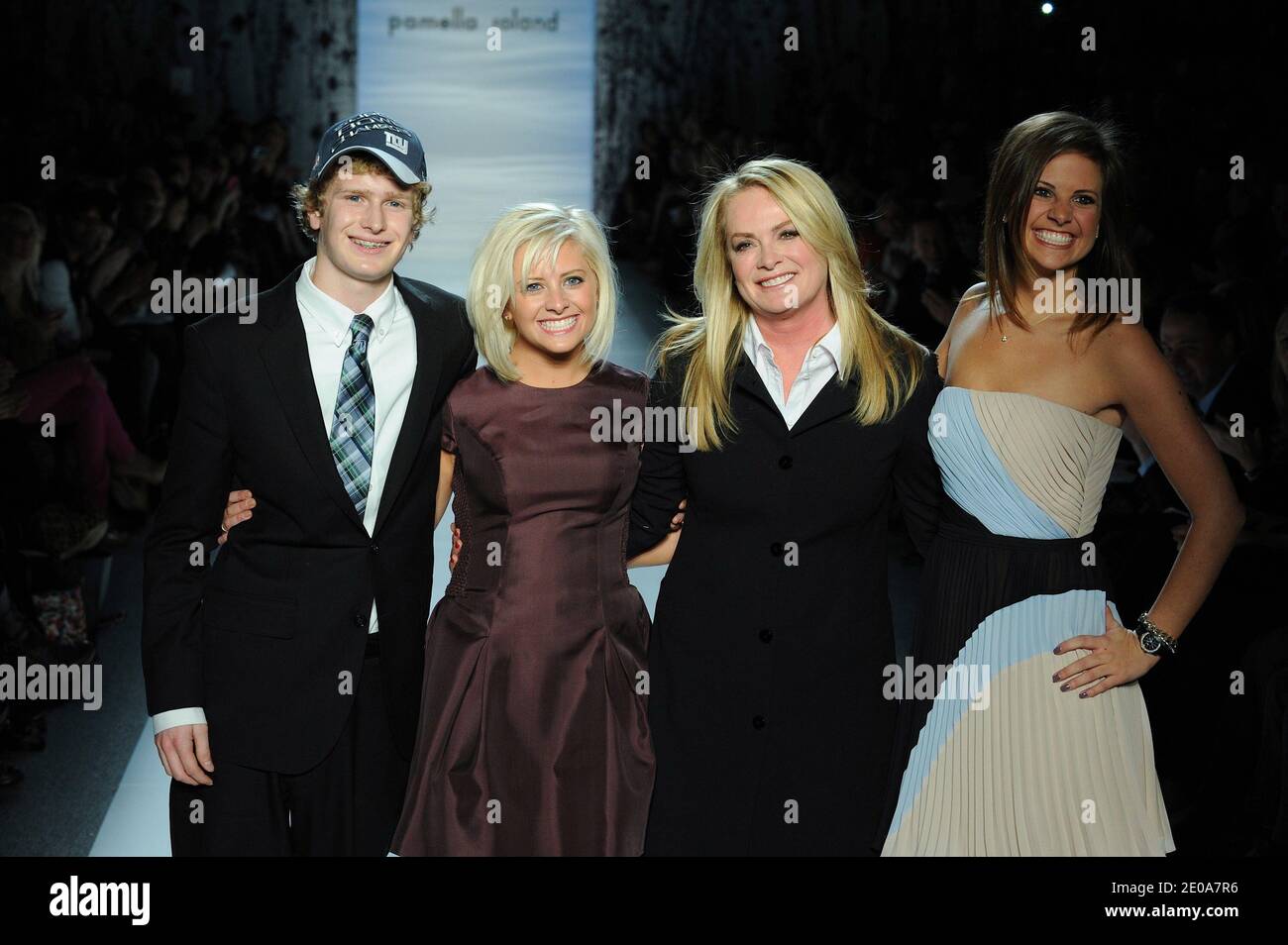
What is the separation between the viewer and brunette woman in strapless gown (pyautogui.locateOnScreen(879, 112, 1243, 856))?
2166 millimetres

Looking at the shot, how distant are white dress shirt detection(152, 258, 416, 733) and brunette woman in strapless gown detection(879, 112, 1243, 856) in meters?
0.80

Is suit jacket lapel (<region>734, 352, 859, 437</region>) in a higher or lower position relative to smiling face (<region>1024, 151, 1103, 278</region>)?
lower

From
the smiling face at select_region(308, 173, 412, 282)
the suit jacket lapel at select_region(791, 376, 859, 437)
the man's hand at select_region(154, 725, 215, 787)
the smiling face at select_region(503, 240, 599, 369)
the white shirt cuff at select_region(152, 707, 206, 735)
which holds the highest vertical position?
the smiling face at select_region(308, 173, 412, 282)

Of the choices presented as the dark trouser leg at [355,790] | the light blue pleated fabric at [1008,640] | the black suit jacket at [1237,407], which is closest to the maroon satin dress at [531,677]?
the dark trouser leg at [355,790]

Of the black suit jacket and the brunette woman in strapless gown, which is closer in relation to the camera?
the brunette woman in strapless gown

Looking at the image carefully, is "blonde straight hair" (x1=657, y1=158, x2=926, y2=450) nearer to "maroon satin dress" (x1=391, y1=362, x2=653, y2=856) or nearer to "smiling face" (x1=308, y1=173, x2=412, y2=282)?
"maroon satin dress" (x1=391, y1=362, x2=653, y2=856)

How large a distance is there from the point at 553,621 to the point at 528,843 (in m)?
0.33

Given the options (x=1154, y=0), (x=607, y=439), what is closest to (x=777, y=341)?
(x=607, y=439)

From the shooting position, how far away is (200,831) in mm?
2154

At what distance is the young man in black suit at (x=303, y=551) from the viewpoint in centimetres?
215

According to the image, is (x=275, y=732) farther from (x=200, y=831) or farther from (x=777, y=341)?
(x=777, y=341)

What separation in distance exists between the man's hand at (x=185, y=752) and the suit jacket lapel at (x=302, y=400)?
382 millimetres

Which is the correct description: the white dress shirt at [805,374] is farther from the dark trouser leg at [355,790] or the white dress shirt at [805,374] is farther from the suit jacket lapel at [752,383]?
the dark trouser leg at [355,790]

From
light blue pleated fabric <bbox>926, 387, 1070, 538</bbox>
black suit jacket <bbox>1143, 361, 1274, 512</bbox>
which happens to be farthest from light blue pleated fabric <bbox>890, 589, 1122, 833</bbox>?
black suit jacket <bbox>1143, 361, 1274, 512</bbox>
